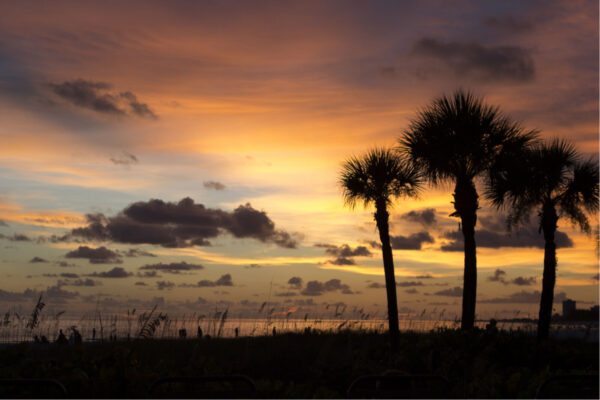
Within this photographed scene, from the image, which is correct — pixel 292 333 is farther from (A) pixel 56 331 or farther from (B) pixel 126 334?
(A) pixel 56 331

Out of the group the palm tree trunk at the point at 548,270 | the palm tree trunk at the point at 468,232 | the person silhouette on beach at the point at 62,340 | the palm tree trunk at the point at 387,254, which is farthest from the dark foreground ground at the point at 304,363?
the palm tree trunk at the point at 468,232

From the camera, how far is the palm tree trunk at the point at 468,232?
26.8 meters

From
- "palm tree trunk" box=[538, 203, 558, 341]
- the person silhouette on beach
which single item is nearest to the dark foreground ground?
the person silhouette on beach

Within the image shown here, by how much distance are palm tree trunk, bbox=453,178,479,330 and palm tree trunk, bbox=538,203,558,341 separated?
378cm

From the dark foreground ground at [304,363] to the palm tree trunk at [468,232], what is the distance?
3.85m

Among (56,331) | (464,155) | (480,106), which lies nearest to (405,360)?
(464,155)

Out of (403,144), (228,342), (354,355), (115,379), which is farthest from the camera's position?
(403,144)

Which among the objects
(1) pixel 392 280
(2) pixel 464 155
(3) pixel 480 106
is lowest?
(1) pixel 392 280

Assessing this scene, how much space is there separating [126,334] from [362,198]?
1289 centimetres

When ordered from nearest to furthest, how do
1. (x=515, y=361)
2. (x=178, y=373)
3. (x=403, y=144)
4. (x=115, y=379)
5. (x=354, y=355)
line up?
(x=115, y=379) < (x=178, y=373) < (x=515, y=361) < (x=354, y=355) < (x=403, y=144)

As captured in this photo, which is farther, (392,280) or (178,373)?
(392,280)

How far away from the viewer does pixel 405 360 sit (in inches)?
823

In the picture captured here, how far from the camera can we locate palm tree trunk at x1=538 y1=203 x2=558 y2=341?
28062mm

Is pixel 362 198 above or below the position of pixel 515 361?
above
